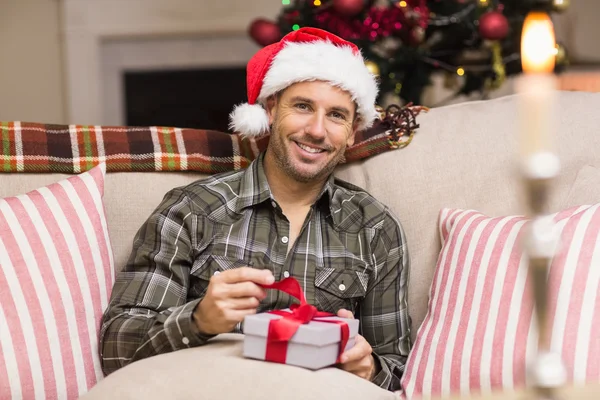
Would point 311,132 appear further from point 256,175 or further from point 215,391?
point 215,391

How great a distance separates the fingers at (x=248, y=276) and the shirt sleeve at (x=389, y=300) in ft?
1.46

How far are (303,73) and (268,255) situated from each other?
414 mm

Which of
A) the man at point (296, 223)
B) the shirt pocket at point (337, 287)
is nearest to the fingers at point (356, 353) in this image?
the man at point (296, 223)

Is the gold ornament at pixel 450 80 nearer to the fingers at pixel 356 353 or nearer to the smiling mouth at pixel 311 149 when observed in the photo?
the smiling mouth at pixel 311 149

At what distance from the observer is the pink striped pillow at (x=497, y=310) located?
129 cm

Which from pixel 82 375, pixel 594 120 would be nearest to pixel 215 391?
pixel 82 375

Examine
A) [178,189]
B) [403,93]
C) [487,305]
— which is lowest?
[487,305]

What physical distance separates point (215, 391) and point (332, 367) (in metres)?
0.23

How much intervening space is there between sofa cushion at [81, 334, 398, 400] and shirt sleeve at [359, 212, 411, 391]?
422mm

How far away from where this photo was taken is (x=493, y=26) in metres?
2.74

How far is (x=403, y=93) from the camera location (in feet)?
10.0

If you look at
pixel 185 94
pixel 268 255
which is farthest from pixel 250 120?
pixel 185 94

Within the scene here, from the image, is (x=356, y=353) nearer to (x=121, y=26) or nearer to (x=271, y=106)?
(x=271, y=106)

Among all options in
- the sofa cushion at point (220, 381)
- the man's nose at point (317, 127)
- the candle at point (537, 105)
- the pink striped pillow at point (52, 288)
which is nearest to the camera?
the candle at point (537, 105)
